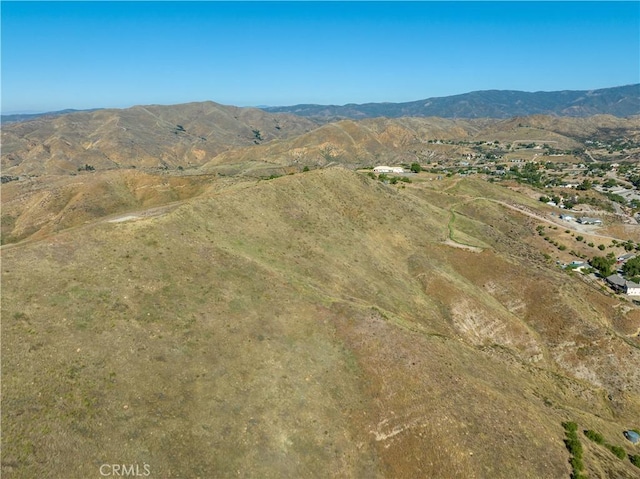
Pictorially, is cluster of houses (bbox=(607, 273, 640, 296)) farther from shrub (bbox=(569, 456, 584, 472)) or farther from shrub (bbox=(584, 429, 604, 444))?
shrub (bbox=(569, 456, 584, 472))

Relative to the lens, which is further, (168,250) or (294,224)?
(294,224)

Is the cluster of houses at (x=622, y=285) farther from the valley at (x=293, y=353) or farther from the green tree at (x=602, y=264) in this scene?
the valley at (x=293, y=353)

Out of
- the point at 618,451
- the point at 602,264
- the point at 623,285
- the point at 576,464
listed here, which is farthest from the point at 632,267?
the point at 576,464

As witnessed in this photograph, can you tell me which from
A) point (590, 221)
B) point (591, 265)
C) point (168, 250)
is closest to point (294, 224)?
point (168, 250)

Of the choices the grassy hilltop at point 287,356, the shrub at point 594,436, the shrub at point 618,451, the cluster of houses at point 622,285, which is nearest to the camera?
the grassy hilltop at point 287,356

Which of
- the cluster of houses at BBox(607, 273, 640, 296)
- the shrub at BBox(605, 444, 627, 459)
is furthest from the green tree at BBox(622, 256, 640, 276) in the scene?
the shrub at BBox(605, 444, 627, 459)

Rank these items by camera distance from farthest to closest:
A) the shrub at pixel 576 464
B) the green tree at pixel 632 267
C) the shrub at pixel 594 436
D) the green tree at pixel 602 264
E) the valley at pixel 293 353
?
the green tree at pixel 632 267 → the green tree at pixel 602 264 → the shrub at pixel 594 436 → the shrub at pixel 576 464 → the valley at pixel 293 353

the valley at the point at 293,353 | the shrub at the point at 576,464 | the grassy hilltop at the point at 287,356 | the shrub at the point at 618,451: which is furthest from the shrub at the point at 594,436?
the shrub at the point at 576,464

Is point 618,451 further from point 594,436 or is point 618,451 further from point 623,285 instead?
point 623,285

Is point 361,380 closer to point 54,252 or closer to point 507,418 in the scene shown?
point 507,418
